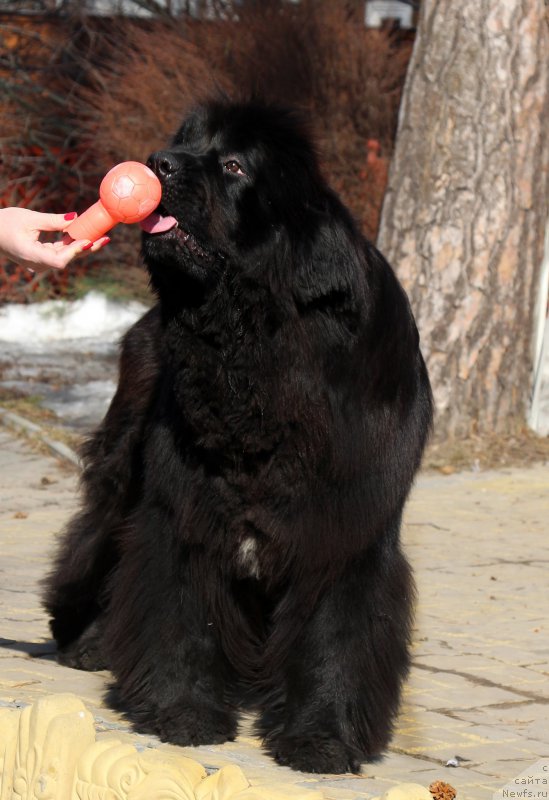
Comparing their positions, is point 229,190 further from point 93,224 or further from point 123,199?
point 93,224

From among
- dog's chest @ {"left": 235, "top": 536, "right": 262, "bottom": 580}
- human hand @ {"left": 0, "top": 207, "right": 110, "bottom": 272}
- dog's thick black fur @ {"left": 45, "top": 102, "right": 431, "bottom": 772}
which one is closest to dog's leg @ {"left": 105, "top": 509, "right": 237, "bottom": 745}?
dog's thick black fur @ {"left": 45, "top": 102, "right": 431, "bottom": 772}

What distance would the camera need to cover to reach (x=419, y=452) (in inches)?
153

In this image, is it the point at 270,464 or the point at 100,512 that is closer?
the point at 270,464

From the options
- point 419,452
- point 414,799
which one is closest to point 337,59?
point 419,452

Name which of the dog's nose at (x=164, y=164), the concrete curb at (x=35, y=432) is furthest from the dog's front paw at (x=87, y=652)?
the concrete curb at (x=35, y=432)

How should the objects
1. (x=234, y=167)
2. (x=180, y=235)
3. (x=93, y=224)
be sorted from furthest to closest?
(x=93, y=224), (x=234, y=167), (x=180, y=235)

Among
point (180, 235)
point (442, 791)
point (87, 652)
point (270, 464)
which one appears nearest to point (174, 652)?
point (270, 464)

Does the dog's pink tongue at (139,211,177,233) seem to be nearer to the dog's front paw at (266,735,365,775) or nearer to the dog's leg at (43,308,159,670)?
the dog's leg at (43,308,159,670)

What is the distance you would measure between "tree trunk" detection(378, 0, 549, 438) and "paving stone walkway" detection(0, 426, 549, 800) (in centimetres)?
79

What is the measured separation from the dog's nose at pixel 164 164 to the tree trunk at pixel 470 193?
515cm

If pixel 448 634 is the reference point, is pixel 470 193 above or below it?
above

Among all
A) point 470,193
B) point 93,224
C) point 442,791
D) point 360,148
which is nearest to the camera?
point 442,791

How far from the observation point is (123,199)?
11.4ft

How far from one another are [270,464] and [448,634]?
1.70 meters
